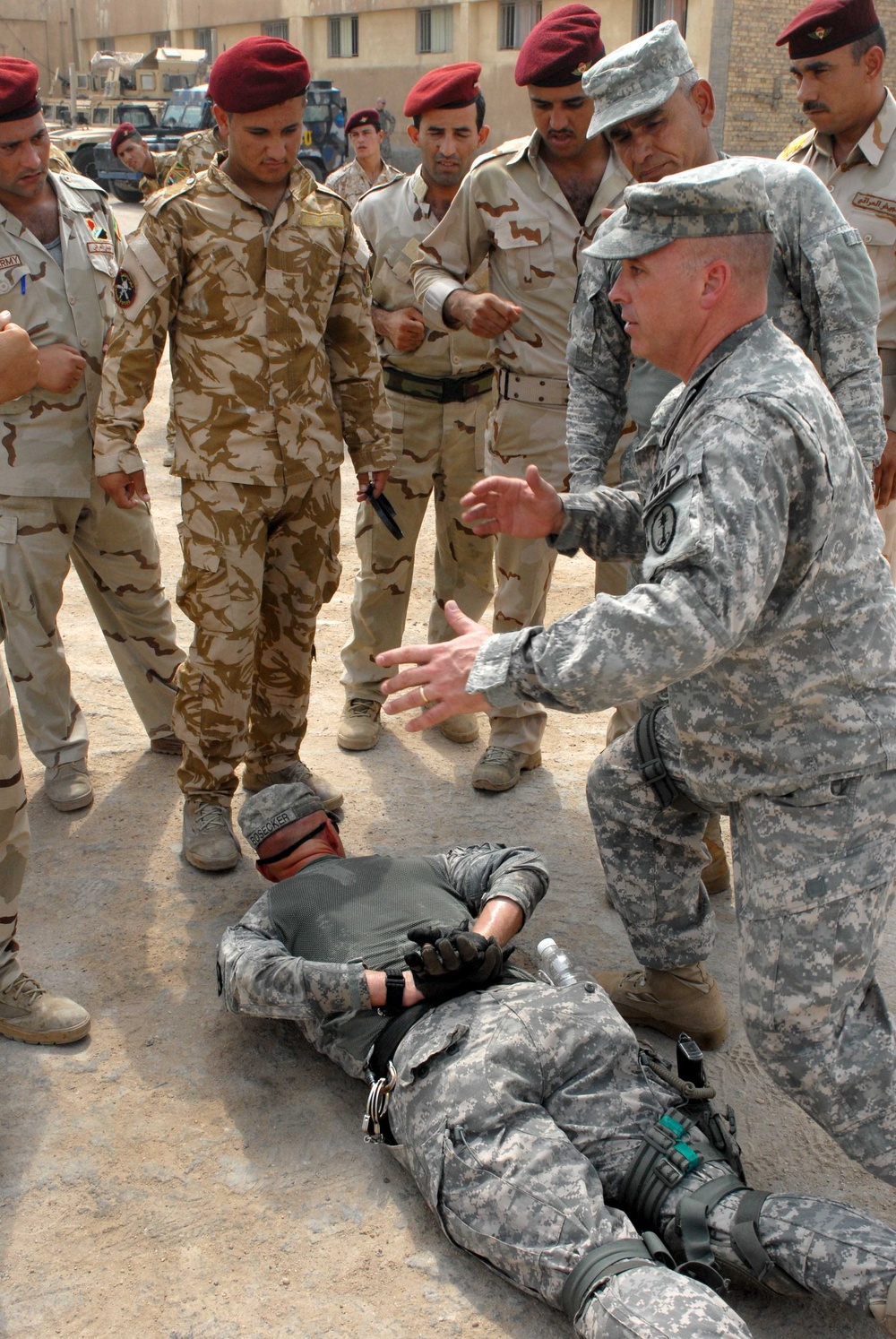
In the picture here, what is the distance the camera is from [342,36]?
33.0 metres

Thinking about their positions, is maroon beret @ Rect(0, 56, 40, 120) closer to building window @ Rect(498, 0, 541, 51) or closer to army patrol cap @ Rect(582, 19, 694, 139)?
army patrol cap @ Rect(582, 19, 694, 139)

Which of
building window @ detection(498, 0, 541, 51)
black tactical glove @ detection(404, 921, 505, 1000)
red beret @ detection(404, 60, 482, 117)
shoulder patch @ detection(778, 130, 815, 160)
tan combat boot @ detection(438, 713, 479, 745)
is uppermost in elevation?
building window @ detection(498, 0, 541, 51)

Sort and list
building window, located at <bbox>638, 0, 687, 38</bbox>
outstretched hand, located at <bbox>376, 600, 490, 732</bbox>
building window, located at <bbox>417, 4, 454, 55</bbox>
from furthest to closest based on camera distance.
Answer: building window, located at <bbox>417, 4, 454, 55</bbox>
building window, located at <bbox>638, 0, 687, 38</bbox>
outstretched hand, located at <bbox>376, 600, 490, 732</bbox>

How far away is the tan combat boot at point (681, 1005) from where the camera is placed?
3.10 m

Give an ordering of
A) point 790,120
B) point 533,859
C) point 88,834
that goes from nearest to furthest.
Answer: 1. point 533,859
2. point 88,834
3. point 790,120

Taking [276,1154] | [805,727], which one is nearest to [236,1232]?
[276,1154]

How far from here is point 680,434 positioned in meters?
2.35

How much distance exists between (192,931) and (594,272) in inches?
87.6

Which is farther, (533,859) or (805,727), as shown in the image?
(533,859)

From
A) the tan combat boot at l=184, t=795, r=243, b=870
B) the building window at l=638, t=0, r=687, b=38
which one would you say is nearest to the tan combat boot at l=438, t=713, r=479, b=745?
the tan combat boot at l=184, t=795, r=243, b=870

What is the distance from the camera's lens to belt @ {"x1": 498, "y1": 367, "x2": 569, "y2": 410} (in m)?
4.22

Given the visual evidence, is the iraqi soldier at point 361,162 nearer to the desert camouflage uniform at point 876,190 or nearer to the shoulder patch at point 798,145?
the shoulder patch at point 798,145

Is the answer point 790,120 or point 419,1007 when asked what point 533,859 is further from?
point 790,120

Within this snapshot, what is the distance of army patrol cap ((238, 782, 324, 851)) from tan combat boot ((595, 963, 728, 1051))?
928 millimetres
